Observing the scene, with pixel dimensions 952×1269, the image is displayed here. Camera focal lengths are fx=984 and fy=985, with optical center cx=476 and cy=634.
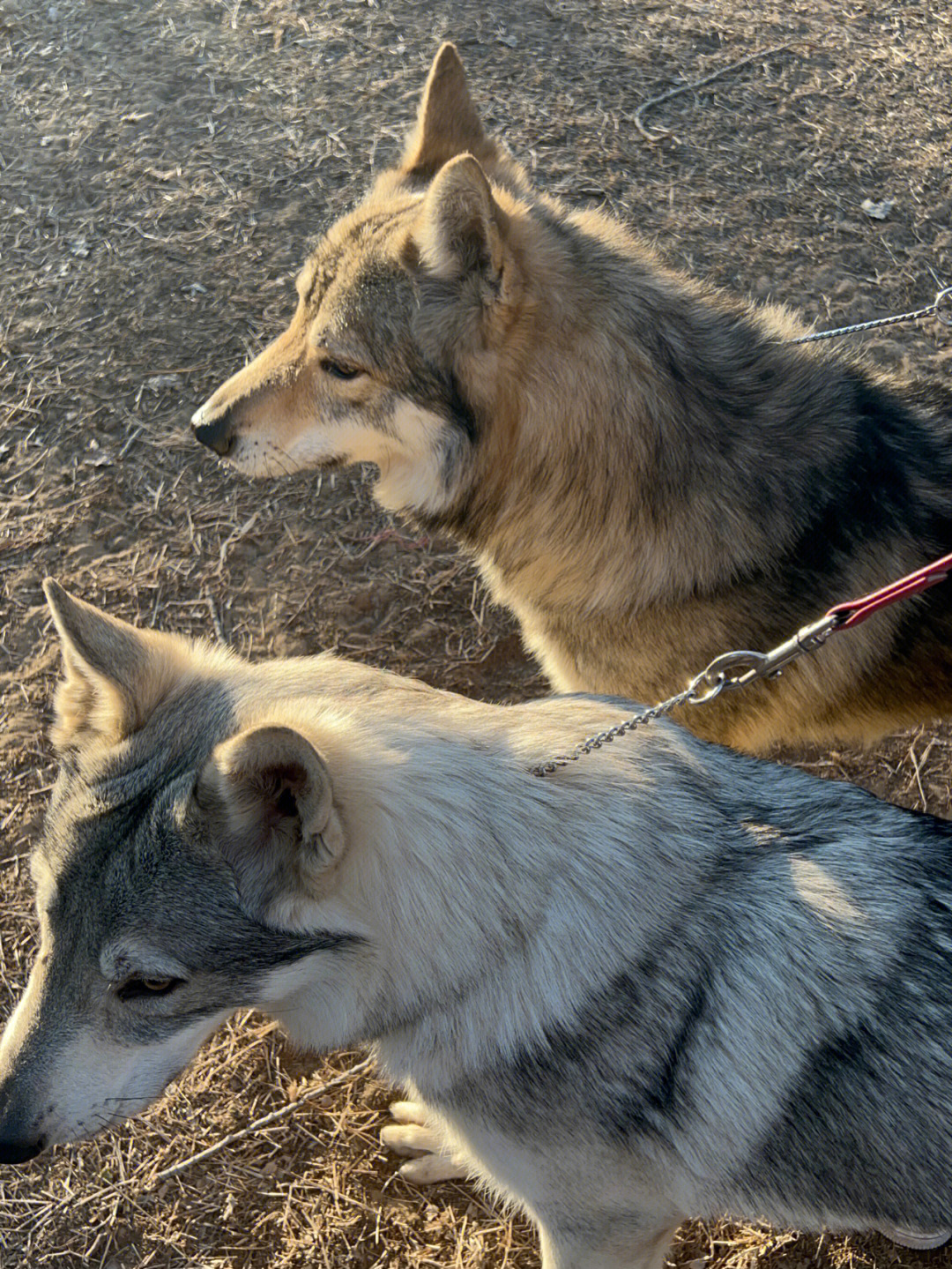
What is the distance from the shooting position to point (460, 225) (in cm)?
317

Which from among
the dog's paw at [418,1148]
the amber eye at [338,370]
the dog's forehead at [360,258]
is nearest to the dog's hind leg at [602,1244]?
the dog's paw at [418,1148]

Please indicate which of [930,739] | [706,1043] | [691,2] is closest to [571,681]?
[706,1043]

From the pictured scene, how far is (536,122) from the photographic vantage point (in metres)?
6.73

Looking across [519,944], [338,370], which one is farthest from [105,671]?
[338,370]

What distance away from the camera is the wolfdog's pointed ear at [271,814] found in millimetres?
1887

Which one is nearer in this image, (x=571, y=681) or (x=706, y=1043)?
(x=706, y=1043)

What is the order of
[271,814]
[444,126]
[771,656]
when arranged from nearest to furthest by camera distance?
1. [271,814]
2. [771,656]
3. [444,126]

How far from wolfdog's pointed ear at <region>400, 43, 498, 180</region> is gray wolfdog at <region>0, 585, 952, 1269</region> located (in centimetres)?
242

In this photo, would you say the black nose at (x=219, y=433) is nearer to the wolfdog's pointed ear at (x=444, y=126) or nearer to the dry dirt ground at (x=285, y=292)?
the dry dirt ground at (x=285, y=292)

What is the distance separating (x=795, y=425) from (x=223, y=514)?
2998 millimetres

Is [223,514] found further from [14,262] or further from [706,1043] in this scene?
[706,1043]

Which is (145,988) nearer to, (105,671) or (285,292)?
(105,671)

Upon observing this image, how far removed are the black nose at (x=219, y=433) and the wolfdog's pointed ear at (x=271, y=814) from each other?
2218mm

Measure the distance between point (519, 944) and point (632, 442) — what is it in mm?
1845
